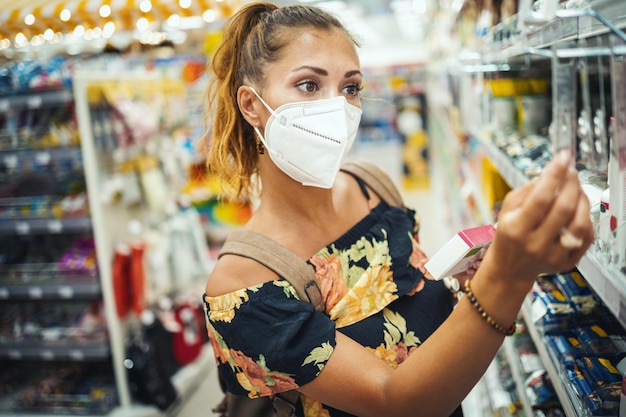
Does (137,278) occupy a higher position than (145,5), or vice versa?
(145,5)

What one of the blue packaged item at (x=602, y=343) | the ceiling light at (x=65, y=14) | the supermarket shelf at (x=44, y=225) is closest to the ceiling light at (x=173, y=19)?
the ceiling light at (x=65, y=14)

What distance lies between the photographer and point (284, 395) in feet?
4.08

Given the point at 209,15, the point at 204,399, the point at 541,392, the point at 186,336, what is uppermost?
the point at 209,15

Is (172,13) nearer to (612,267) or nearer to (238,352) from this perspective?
(238,352)

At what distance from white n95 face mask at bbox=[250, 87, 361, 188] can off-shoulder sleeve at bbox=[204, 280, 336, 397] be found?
32cm

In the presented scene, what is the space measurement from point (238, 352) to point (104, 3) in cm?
451

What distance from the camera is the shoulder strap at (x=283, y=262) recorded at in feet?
3.80

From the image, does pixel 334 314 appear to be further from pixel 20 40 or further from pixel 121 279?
pixel 20 40

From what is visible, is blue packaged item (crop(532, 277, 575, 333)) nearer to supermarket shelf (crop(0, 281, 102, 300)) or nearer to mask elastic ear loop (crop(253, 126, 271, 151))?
mask elastic ear loop (crop(253, 126, 271, 151))

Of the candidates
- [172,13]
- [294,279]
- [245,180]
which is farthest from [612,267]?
[172,13]

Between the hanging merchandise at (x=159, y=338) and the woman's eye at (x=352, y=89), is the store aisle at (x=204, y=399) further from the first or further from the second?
the woman's eye at (x=352, y=89)

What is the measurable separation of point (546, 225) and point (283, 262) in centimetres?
63

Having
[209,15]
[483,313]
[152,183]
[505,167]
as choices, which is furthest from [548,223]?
[209,15]

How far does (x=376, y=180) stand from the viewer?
1.62 m
